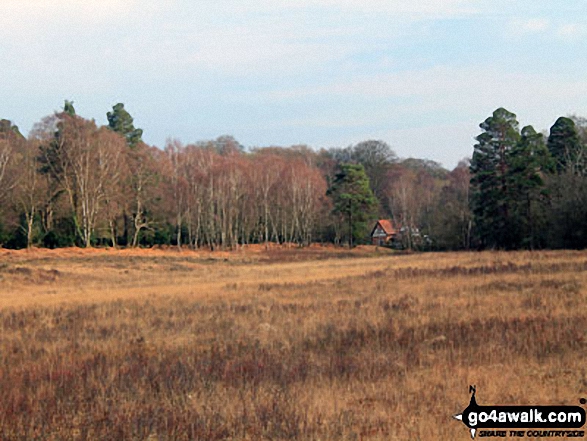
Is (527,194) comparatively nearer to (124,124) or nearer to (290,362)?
(290,362)

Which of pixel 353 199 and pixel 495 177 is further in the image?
pixel 353 199

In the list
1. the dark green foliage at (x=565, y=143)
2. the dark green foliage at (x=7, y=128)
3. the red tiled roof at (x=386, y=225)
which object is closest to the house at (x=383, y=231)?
the red tiled roof at (x=386, y=225)

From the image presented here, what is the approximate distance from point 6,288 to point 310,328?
20.6 metres

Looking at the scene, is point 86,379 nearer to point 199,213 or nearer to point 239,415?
point 239,415

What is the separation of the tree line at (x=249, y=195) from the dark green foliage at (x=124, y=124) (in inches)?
7.4

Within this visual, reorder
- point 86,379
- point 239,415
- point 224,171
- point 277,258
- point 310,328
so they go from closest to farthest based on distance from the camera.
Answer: point 239,415, point 86,379, point 310,328, point 277,258, point 224,171

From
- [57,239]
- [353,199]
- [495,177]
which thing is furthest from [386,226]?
[57,239]

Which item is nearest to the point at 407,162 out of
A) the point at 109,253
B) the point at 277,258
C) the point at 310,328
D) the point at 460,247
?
the point at 460,247

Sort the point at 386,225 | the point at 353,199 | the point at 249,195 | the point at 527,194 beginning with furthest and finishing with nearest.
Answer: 1. the point at 386,225
2. the point at 249,195
3. the point at 353,199
4. the point at 527,194

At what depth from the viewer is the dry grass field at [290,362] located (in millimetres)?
6590

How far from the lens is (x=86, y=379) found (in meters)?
8.77

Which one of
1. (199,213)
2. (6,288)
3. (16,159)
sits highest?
(16,159)

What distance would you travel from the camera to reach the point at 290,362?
31.8 feet

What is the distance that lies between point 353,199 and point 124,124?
33.5m
